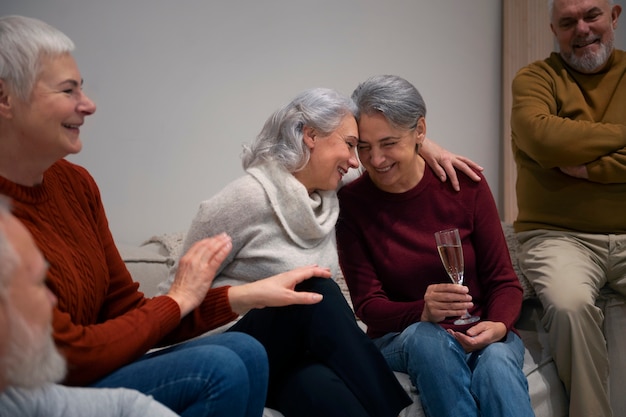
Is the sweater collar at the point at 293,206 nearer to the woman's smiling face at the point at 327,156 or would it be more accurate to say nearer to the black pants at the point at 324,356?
the woman's smiling face at the point at 327,156

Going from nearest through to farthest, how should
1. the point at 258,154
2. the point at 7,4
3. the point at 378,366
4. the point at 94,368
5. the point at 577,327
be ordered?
the point at 94,368 < the point at 378,366 < the point at 258,154 < the point at 577,327 < the point at 7,4

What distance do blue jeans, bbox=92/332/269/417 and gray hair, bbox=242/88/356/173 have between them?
771 millimetres

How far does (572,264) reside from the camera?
2.73 m

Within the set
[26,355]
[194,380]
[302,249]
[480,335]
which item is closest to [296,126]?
[302,249]

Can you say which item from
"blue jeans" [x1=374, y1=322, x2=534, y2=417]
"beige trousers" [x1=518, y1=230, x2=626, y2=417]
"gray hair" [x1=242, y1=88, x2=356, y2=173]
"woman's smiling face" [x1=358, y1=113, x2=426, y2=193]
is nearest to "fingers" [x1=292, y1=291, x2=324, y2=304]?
"blue jeans" [x1=374, y1=322, x2=534, y2=417]

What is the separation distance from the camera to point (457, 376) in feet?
6.79

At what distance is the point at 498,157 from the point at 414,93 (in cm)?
184

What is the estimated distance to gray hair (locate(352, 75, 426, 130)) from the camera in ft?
7.59

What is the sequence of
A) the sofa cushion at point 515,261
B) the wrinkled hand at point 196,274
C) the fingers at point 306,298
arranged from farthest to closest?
the sofa cushion at point 515,261
the fingers at point 306,298
the wrinkled hand at point 196,274

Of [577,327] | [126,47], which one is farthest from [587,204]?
[126,47]

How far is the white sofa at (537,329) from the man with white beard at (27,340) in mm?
1257

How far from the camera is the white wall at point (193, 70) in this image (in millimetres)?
2895

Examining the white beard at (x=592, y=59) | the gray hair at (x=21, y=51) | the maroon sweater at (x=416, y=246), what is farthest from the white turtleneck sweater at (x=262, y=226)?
the white beard at (x=592, y=59)

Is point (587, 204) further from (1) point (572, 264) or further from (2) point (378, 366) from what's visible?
(2) point (378, 366)
